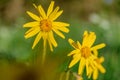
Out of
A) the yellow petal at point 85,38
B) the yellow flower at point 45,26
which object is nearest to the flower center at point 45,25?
the yellow flower at point 45,26

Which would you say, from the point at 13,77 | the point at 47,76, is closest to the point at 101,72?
the point at 47,76

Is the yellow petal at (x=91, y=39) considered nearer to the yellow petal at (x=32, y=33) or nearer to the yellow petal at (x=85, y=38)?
the yellow petal at (x=85, y=38)

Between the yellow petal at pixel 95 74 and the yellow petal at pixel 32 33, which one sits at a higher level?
the yellow petal at pixel 32 33

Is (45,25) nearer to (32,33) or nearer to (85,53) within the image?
(32,33)

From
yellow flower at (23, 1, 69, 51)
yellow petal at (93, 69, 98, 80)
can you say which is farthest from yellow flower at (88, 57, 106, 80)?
yellow flower at (23, 1, 69, 51)

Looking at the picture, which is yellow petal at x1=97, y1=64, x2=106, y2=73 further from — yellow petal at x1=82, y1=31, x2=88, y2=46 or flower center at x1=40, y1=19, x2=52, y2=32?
flower center at x1=40, y1=19, x2=52, y2=32

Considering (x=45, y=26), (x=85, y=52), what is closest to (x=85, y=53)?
(x=85, y=52)
